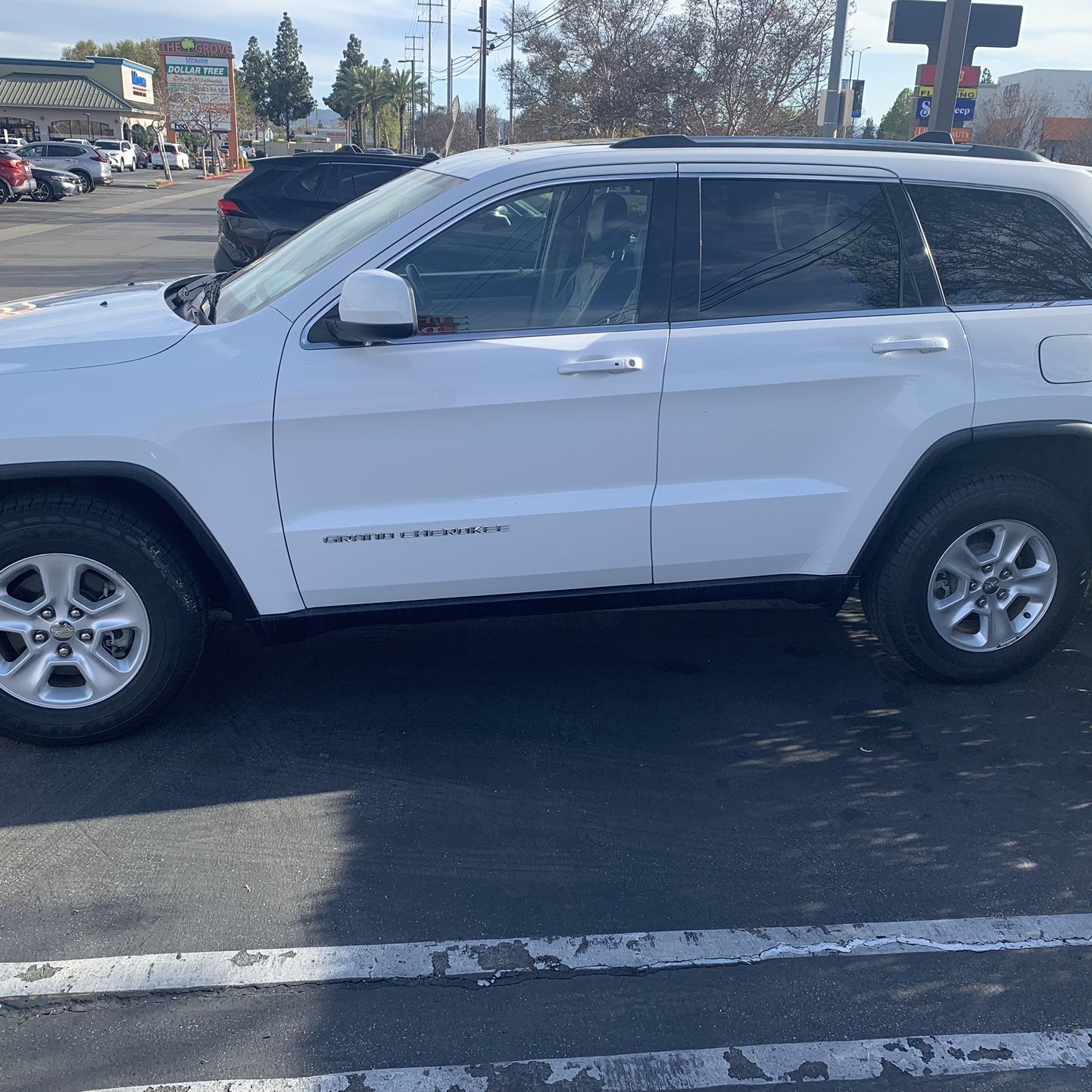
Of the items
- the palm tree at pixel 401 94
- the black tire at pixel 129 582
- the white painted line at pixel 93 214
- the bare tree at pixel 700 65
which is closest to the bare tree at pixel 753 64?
the bare tree at pixel 700 65

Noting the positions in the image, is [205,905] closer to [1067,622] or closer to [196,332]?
[196,332]

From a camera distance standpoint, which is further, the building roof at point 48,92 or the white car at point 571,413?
the building roof at point 48,92

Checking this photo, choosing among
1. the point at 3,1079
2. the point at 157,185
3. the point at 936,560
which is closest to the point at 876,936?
the point at 936,560

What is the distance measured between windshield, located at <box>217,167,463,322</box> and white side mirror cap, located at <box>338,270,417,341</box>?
1.34 ft

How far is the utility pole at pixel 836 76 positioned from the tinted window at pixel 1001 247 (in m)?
10.5

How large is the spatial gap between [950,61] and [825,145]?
5736 millimetres

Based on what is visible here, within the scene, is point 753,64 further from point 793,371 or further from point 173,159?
point 173,159

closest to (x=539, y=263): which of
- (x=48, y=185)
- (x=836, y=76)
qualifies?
(x=836, y=76)

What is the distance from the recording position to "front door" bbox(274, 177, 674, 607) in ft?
11.8

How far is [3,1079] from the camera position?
2.46 meters

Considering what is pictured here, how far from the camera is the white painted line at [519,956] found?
2795 mm

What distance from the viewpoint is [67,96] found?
82188 mm

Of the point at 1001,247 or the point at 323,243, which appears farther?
the point at 323,243

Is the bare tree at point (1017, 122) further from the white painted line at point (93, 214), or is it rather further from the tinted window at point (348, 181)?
the white painted line at point (93, 214)
